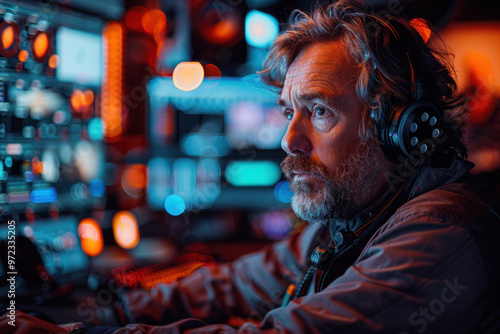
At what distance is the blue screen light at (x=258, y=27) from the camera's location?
2400 mm

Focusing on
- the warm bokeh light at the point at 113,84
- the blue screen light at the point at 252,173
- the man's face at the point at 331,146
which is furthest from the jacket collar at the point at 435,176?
the blue screen light at the point at 252,173

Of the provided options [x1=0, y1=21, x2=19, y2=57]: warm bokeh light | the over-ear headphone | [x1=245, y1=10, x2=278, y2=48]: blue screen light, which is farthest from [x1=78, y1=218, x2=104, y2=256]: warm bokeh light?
[x1=245, y1=10, x2=278, y2=48]: blue screen light

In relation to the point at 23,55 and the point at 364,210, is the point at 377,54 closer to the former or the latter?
the point at 364,210

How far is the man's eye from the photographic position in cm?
104

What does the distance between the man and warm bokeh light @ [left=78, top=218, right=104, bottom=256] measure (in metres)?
0.34

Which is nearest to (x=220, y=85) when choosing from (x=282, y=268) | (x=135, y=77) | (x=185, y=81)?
(x=185, y=81)

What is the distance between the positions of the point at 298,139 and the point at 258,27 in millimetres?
1596

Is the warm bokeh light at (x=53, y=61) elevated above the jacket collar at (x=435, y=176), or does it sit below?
above

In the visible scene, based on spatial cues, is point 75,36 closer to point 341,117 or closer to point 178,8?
point 341,117

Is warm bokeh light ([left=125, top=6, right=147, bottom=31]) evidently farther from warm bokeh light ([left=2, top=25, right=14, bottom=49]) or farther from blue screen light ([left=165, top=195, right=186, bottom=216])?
warm bokeh light ([left=2, top=25, right=14, bottom=49])

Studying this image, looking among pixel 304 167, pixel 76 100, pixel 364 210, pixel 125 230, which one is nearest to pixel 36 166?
pixel 76 100

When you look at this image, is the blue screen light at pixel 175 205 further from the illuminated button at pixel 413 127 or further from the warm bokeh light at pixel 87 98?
the illuminated button at pixel 413 127

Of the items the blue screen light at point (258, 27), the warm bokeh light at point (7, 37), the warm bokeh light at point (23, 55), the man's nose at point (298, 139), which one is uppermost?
the blue screen light at point (258, 27)

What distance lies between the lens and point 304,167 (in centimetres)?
106
